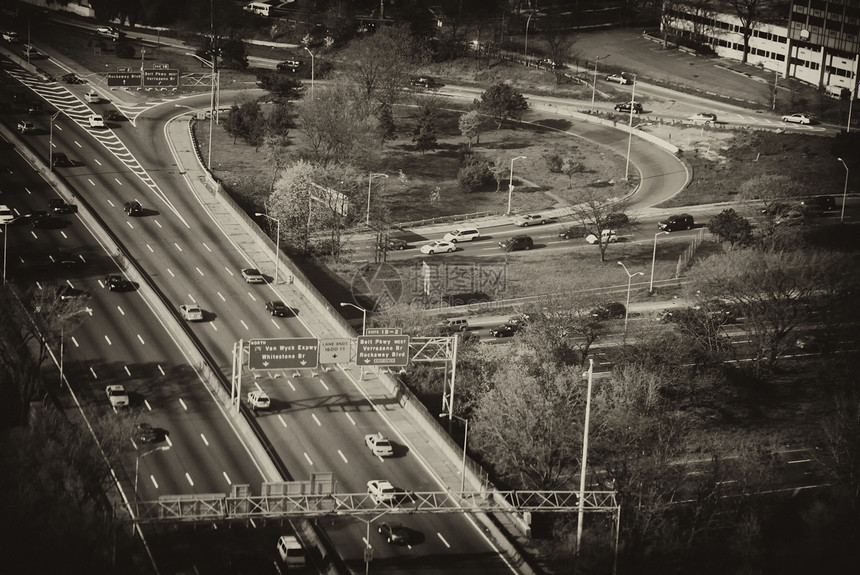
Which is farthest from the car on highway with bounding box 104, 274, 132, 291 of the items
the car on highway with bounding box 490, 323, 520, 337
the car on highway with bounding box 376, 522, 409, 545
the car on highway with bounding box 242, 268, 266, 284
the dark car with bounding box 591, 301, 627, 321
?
the car on highway with bounding box 376, 522, 409, 545

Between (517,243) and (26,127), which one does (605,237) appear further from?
(26,127)

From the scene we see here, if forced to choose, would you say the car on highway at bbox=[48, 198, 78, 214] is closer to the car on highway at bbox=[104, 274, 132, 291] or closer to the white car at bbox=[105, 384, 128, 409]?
the car on highway at bbox=[104, 274, 132, 291]

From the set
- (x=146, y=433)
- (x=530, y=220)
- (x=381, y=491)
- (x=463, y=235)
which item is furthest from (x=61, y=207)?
(x=381, y=491)

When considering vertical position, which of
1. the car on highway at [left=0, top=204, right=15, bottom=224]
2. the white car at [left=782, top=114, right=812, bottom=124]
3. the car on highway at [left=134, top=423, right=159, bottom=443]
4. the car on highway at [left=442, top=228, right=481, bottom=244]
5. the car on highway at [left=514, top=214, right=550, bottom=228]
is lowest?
the car on highway at [left=134, top=423, right=159, bottom=443]

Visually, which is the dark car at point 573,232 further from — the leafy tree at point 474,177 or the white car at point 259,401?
the white car at point 259,401

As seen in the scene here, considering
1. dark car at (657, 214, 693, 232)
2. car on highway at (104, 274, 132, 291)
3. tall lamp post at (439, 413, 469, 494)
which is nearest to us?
tall lamp post at (439, 413, 469, 494)

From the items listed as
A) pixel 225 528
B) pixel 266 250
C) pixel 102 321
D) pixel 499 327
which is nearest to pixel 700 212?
pixel 499 327

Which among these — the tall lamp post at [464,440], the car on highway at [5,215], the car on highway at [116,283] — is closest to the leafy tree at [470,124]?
the car on highway at [5,215]
